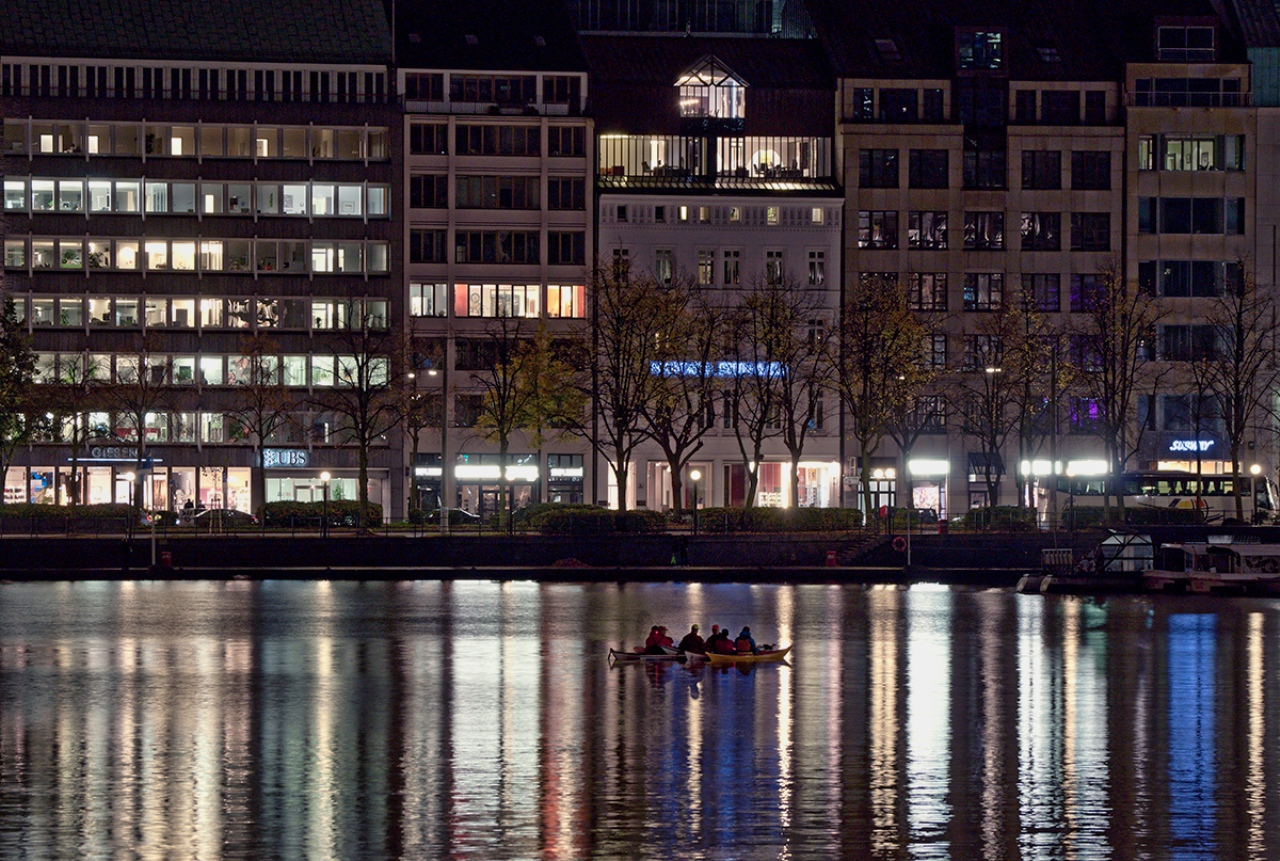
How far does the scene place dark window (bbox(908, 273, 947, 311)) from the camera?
13225 cm

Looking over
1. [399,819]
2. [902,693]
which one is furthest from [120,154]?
[399,819]

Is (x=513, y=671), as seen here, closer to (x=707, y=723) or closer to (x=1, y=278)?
(x=707, y=723)

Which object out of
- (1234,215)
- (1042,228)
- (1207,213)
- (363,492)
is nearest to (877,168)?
(1042,228)

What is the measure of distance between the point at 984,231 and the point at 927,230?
384 cm

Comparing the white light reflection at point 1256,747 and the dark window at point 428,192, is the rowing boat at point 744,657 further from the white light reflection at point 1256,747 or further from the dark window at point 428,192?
the dark window at point 428,192

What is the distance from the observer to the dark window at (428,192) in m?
130

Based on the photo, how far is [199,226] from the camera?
130 metres

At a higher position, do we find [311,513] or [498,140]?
[498,140]

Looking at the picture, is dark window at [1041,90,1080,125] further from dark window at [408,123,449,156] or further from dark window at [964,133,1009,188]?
dark window at [408,123,449,156]

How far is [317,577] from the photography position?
93312mm

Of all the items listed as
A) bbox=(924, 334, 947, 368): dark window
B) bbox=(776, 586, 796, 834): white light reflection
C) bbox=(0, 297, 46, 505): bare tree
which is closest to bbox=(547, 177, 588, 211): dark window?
bbox=(924, 334, 947, 368): dark window

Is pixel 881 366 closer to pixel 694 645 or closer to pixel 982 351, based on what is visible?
pixel 982 351

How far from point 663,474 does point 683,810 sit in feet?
316

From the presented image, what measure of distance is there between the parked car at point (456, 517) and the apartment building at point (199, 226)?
14485mm
